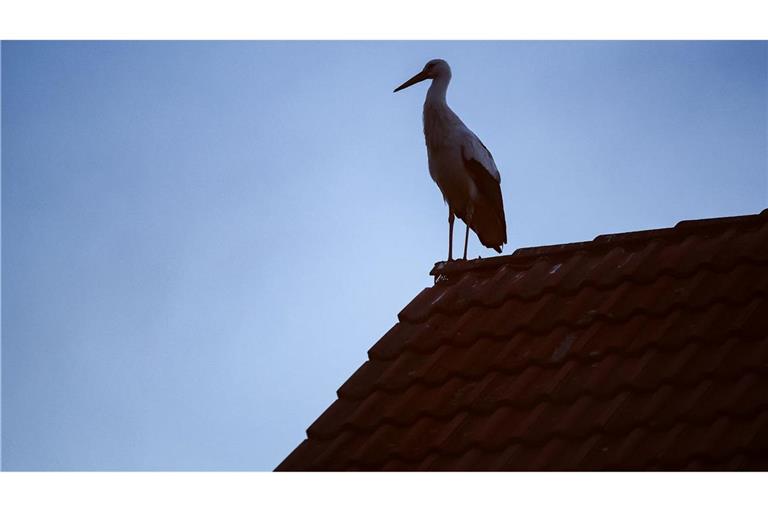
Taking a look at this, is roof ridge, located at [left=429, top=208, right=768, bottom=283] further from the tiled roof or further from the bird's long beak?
the bird's long beak

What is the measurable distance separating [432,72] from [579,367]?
5659 mm

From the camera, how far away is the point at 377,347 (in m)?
5.07

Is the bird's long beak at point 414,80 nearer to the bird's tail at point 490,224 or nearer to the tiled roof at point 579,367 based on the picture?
the bird's tail at point 490,224

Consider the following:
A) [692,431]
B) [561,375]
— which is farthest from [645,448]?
[561,375]

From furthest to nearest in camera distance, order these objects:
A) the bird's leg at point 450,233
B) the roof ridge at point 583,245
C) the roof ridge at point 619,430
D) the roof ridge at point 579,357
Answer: the bird's leg at point 450,233
the roof ridge at point 583,245
the roof ridge at point 579,357
the roof ridge at point 619,430

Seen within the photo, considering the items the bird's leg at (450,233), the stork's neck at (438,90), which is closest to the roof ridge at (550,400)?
the bird's leg at (450,233)

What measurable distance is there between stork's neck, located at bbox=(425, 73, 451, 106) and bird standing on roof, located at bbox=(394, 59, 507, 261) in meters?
0.01

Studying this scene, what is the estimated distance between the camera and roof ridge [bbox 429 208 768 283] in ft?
17.0

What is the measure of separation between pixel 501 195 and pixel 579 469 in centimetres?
525

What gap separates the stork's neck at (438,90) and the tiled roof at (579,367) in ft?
12.6

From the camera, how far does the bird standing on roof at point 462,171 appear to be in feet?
28.7

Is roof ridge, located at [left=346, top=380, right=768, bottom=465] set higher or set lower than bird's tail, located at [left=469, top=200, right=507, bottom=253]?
lower

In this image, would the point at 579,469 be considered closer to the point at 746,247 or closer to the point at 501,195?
the point at 746,247

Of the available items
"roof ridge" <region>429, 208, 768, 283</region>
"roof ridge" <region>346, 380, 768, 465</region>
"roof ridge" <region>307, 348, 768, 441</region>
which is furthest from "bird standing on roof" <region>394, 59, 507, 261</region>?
"roof ridge" <region>346, 380, 768, 465</region>
